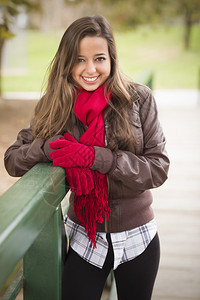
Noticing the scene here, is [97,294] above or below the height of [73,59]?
below

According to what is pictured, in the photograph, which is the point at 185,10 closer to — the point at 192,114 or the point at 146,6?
the point at 146,6

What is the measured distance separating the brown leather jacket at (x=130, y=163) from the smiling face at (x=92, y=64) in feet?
0.38

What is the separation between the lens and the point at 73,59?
1244 mm

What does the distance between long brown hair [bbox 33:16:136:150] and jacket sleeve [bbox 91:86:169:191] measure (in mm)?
51

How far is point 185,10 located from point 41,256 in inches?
645

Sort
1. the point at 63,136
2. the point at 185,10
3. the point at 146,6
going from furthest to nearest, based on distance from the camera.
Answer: the point at 185,10 → the point at 146,6 → the point at 63,136

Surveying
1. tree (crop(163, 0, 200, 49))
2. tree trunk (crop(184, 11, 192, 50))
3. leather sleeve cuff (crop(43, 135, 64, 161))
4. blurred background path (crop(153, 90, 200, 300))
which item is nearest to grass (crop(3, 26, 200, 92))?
tree trunk (crop(184, 11, 192, 50))

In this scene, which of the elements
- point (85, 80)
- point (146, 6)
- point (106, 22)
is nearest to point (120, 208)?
point (85, 80)

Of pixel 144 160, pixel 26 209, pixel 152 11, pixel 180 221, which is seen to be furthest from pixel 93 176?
pixel 152 11

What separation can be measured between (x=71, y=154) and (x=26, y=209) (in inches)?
12.9

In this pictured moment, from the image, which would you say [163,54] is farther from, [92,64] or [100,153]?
[100,153]

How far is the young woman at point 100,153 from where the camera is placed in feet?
4.00

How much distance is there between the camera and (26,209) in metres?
0.84

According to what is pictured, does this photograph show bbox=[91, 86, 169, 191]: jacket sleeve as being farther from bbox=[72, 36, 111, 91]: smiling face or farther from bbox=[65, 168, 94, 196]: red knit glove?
bbox=[72, 36, 111, 91]: smiling face
